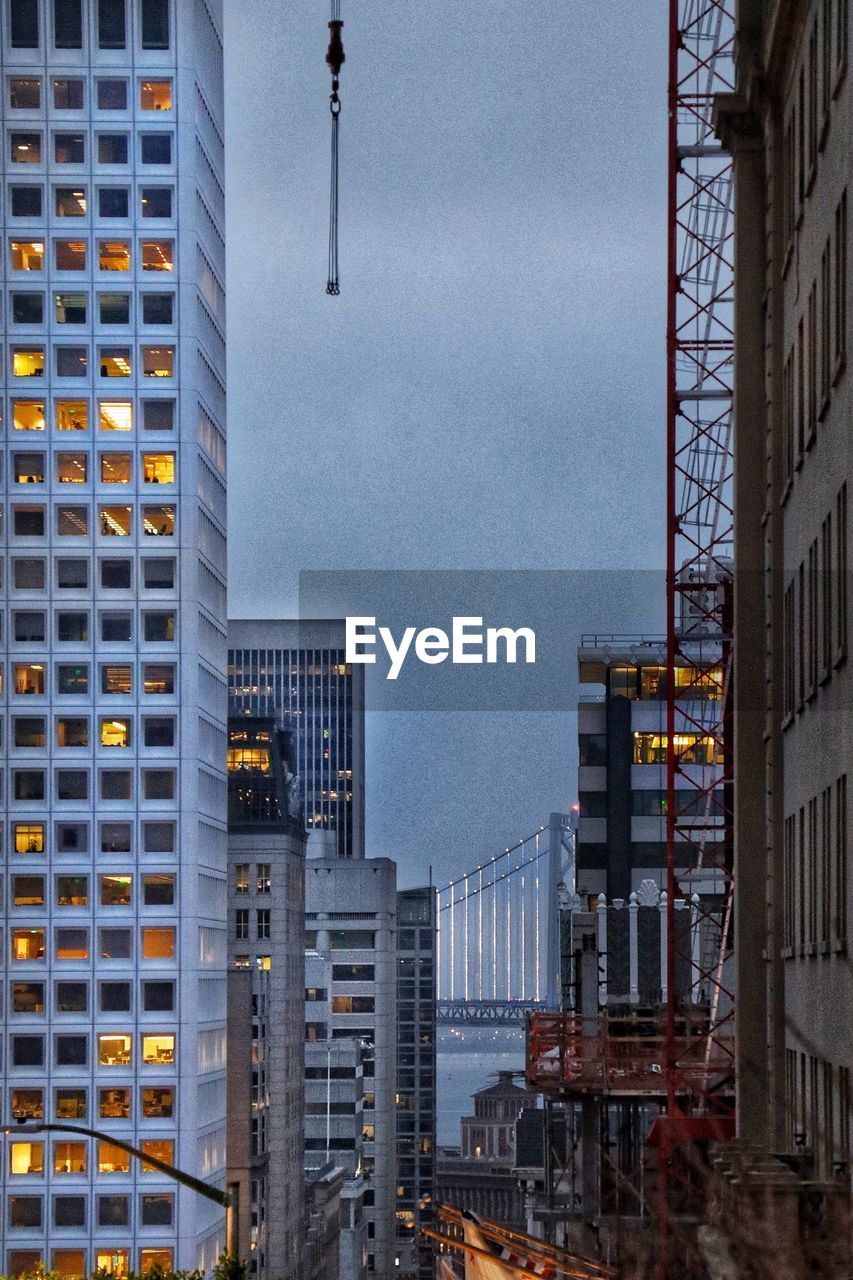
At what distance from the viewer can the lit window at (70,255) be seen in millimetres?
98062

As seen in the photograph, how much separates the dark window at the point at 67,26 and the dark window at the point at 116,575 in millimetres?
23995

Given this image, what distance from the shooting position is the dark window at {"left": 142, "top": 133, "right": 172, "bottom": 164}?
97.9 m

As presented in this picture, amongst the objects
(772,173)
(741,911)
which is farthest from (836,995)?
(772,173)

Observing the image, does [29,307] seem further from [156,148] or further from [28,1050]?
[28,1050]

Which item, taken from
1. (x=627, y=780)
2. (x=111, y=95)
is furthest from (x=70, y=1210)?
(x=111, y=95)

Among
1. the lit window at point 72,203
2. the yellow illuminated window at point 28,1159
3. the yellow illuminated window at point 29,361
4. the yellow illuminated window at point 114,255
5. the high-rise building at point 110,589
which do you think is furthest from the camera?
the lit window at point 72,203

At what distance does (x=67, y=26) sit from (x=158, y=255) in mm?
11330

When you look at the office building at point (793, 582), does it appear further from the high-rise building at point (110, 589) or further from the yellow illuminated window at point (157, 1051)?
the high-rise building at point (110, 589)

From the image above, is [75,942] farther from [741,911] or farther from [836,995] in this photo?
[836,995]

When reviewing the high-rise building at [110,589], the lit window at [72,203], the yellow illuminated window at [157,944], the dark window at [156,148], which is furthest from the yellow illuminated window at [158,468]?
the yellow illuminated window at [157,944]

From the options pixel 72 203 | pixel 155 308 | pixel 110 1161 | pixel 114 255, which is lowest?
pixel 110 1161

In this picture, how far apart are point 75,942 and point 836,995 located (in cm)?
7368

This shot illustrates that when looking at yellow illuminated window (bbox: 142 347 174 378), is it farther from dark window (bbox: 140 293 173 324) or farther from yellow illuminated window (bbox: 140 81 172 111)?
yellow illuminated window (bbox: 140 81 172 111)

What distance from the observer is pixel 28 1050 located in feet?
304
